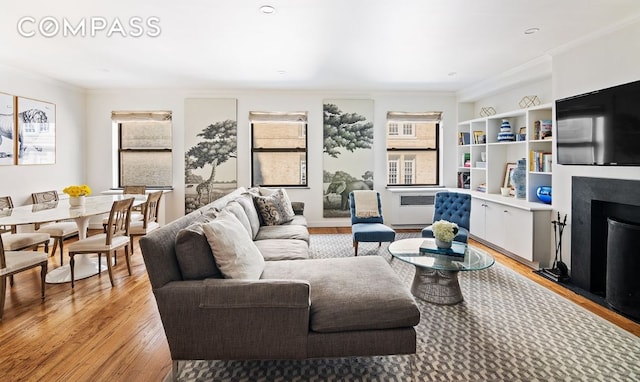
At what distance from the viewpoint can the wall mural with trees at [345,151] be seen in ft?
21.3

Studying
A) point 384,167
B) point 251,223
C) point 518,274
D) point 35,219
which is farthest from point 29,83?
point 518,274

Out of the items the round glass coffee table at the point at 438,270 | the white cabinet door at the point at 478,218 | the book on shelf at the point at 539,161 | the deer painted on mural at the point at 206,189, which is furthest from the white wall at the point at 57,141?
the book on shelf at the point at 539,161

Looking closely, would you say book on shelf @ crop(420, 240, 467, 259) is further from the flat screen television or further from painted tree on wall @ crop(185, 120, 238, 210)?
painted tree on wall @ crop(185, 120, 238, 210)

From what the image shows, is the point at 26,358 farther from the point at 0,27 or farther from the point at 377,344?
the point at 0,27

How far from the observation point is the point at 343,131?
6.52 metres

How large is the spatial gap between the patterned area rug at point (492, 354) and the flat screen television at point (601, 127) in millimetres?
1398

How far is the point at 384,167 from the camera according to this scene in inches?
262

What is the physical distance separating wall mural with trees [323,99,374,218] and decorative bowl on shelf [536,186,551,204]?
9.22 feet

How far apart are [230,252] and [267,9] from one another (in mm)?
2089

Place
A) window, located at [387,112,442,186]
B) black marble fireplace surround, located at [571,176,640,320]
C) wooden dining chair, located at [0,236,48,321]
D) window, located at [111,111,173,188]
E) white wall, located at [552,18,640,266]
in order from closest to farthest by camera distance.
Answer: wooden dining chair, located at [0,236,48,321] < white wall, located at [552,18,640,266] < black marble fireplace surround, located at [571,176,640,320] < window, located at [111,111,173,188] < window, located at [387,112,442,186]

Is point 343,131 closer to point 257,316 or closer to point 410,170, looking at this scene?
point 410,170

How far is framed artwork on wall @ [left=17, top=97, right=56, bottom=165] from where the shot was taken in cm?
495

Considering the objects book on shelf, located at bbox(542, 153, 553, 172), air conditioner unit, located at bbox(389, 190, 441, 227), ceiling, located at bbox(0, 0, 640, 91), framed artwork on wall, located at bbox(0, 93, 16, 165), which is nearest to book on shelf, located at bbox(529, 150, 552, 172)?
book on shelf, located at bbox(542, 153, 553, 172)

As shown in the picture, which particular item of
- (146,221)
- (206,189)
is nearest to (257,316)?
(146,221)
